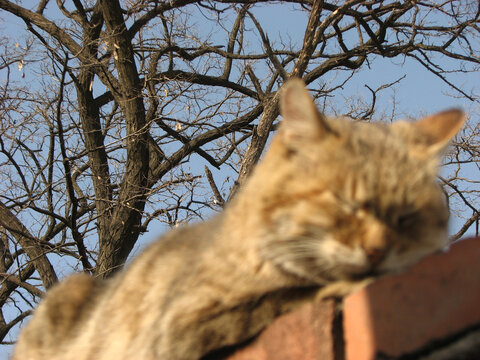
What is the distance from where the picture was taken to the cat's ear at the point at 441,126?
182 cm

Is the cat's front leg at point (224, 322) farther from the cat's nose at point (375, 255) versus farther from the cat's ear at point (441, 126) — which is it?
the cat's ear at point (441, 126)

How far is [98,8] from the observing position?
8836 millimetres

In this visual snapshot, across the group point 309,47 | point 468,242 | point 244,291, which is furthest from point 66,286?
point 309,47

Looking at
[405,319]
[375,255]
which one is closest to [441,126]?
[375,255]

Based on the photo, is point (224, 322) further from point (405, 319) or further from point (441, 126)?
point (441, 126)

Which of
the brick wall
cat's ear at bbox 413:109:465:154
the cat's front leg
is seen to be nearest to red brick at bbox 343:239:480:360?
the brick wall

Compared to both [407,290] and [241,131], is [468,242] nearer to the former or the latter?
[407,290]

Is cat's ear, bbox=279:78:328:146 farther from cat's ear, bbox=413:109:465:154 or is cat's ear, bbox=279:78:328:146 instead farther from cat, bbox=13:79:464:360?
cat's ear, bbox=413:109:465:154

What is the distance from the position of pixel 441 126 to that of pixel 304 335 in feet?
2.90

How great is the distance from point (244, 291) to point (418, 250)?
509 millimetres

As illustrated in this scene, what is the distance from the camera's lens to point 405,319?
1378 mm

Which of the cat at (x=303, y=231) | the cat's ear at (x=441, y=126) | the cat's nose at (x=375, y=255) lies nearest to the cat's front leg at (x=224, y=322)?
the cat at (x=303, y=231)

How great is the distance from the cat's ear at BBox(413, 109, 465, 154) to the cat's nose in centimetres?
51

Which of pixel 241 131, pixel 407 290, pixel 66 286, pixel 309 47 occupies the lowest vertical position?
pixel 407 290
